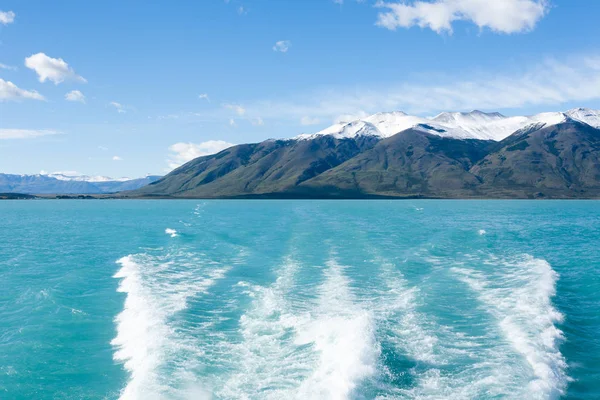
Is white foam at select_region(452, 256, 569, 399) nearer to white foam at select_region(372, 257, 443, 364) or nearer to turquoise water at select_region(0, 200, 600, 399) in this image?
turquoise water at select_region(0, 200, 600, 399)

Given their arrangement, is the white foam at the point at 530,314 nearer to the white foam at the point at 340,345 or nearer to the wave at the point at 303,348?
the white foam at the point at 340,345

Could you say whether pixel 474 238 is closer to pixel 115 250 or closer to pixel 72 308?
pixel 115 250

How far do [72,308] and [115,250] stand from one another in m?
34.9

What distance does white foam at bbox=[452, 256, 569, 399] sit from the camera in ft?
73.7

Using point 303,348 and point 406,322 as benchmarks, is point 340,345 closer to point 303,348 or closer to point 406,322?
point 303,348

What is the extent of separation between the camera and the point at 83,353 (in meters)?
26.6

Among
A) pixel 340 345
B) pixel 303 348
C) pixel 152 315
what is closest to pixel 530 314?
pixel 340 345

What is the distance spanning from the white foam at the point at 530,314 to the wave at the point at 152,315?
59.1ft

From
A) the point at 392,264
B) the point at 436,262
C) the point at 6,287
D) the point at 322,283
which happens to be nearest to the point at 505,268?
the point at 436,262

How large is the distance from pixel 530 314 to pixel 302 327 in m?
16.2

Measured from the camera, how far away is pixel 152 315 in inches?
1292

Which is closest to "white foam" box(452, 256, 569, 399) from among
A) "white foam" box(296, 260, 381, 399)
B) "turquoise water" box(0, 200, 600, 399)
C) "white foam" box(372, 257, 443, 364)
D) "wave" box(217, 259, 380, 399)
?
"turquoise water" box(0, 200, 600, 399)

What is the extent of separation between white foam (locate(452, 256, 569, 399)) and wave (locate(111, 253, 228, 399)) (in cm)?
1801

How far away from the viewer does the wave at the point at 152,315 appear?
2307 cm
